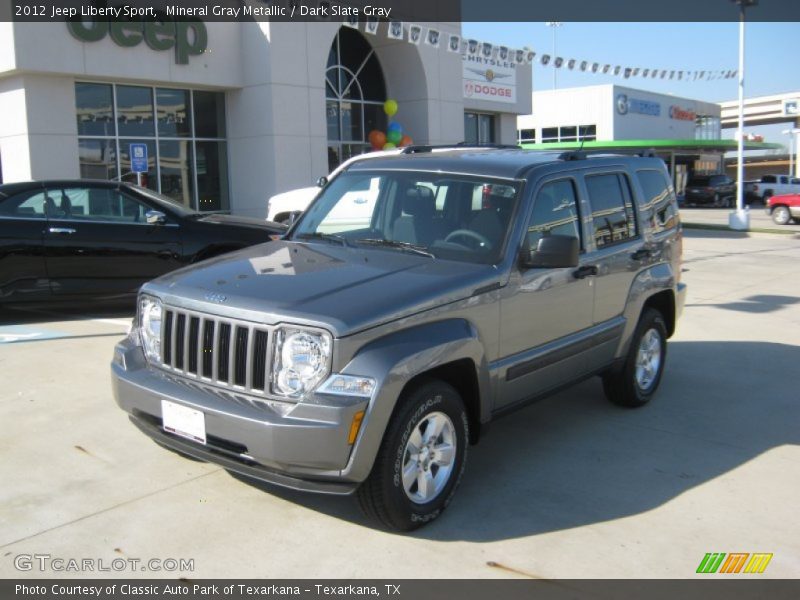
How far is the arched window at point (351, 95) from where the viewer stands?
74.4 ft

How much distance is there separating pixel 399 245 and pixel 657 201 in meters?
Answer: 2.74

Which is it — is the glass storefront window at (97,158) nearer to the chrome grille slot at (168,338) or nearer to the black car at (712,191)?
the chrome grille slot at (168,338)

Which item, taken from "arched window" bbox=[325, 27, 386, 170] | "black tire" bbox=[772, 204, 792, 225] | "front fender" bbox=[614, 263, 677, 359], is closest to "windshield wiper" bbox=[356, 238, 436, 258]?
"front fender" bbox=[614, 263, 677, 359]

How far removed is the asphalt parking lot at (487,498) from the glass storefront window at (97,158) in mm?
11455

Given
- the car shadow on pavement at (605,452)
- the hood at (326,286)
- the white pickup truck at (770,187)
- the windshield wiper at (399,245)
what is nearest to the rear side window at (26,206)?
the hood at (326,286)

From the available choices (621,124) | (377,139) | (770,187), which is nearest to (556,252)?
(377,139)

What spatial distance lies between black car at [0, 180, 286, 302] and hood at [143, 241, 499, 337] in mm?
4640

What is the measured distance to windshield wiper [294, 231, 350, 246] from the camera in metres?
5.03

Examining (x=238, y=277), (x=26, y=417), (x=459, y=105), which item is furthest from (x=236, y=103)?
(x=238, y=277)

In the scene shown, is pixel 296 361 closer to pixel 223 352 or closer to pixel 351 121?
pixel 223 352

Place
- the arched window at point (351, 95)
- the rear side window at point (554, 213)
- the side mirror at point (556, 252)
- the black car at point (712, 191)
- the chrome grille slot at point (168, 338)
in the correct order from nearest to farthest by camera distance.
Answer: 1. the chrome grille slot at point (168, 338)
2. the side mirror at point (556, 252)
3. the rear side window at point (554, 213)
4. the arched window at point (351, 95)
5. the black car at point (712, 191)

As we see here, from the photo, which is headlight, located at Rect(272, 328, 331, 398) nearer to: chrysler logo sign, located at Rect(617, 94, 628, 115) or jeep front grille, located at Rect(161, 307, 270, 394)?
jeep front grille, located at Rect(161, 307, 270, 394)

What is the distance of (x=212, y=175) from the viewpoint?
20.0 meters

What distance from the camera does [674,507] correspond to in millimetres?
4355
